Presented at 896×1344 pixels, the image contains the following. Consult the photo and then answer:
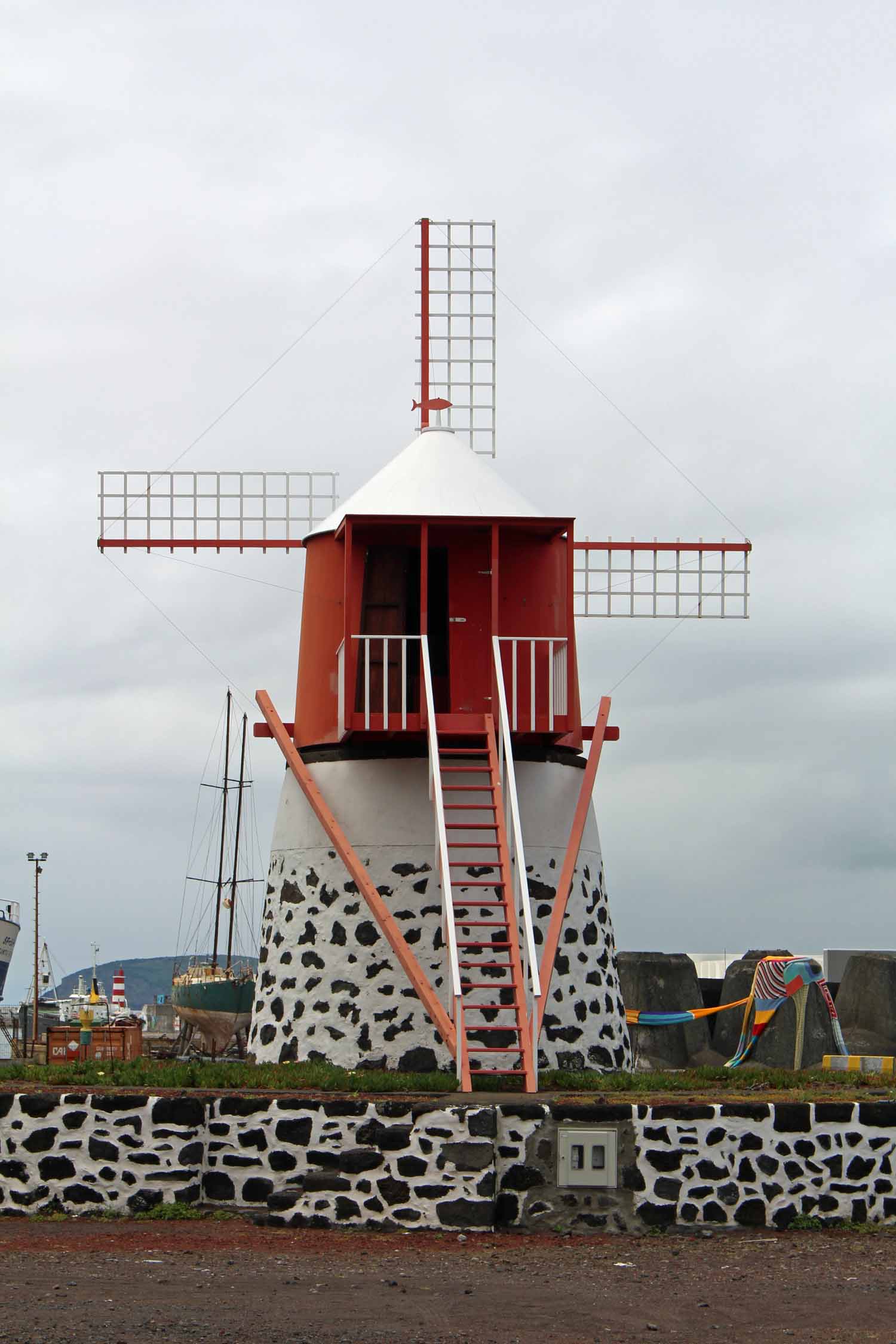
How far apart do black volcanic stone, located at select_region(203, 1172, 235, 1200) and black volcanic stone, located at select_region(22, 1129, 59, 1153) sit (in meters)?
1.10

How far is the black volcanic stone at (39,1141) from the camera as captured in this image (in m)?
12.2

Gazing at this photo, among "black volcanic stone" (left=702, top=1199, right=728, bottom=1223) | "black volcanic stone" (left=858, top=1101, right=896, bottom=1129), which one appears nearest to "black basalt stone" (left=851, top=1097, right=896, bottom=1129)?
"black volcanic stone" (left=858, top=1101, right=896, bottom=1129)

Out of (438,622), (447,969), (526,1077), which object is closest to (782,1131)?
(526,1077)

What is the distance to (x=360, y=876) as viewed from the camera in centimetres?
1617

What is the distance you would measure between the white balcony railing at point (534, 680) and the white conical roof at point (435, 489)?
4.19 ft

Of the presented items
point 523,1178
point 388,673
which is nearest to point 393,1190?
point 523,1178

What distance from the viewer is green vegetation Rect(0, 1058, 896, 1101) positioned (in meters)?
13.2

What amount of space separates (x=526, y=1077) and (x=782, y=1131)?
2346 millimetres

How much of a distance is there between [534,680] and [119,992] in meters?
41.6

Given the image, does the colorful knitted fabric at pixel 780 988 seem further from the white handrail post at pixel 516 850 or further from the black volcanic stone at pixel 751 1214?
the black volcanic stone at pixel 751 1214

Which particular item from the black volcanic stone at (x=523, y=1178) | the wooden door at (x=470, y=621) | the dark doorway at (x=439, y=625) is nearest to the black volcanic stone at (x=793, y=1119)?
the black volcanic stone at (x=523, y=1178)

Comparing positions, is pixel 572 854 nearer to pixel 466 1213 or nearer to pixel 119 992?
pixel 466 1213

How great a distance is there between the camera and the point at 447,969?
53.0ft

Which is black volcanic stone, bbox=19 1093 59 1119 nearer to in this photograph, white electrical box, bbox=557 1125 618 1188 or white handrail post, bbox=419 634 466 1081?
white handrail post, bbox=419 634 466 1081
